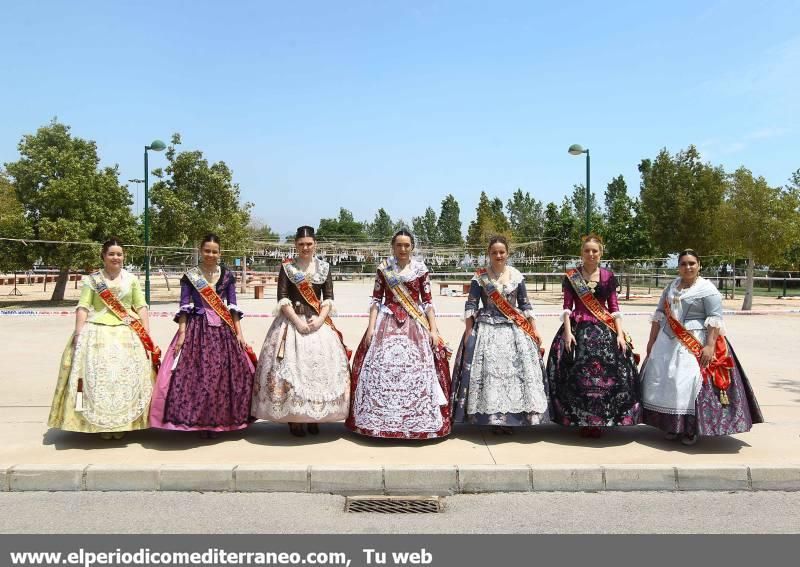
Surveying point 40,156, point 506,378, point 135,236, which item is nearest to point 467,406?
point 506,378

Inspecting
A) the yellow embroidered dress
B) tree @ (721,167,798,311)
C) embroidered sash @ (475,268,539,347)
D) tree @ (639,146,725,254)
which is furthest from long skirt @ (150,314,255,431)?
tree @ (639,146,725,254)

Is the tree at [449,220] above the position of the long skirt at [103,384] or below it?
above

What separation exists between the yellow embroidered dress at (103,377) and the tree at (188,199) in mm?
20622

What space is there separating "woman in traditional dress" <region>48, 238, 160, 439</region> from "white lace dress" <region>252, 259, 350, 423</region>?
1012 mm

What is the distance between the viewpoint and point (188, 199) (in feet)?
85.0

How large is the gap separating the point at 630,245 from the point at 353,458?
2875 centimetres

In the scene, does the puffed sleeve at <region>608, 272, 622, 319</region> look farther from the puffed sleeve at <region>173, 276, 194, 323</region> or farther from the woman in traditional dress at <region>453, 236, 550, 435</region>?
the puffed sleeve at <region>173, 276, 194, 323</region>

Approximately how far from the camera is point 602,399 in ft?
17.8

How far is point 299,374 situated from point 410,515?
5.47ft

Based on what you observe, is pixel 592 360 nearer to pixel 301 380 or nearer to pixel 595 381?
pixel 595 381

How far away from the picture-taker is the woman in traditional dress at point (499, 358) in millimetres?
5445

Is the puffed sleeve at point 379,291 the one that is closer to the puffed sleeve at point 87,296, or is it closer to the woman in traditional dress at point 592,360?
the woman in traditional dress at point 592,360

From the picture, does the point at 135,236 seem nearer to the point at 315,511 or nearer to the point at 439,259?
the point at 315,511

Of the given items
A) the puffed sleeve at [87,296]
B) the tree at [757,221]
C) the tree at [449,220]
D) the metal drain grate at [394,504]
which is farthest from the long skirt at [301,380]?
the tree at [449,220]
